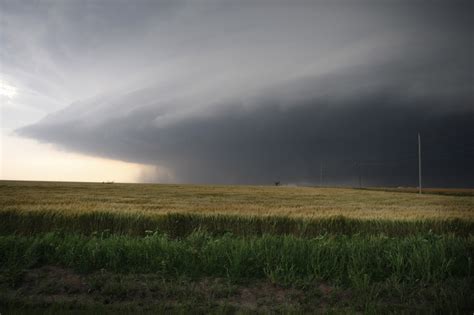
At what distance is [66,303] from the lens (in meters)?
5.64

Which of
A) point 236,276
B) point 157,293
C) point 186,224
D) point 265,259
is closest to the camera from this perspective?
point 157,293

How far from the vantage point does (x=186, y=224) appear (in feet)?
42.4

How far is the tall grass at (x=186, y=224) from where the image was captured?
12594 mm

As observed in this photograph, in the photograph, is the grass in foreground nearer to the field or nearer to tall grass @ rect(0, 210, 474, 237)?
the field

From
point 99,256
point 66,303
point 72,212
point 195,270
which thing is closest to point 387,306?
point 195,270

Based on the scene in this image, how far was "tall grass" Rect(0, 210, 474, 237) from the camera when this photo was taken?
41.3 ft

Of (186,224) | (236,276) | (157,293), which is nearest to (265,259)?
(236,276)

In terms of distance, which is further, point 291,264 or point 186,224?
point 186,224

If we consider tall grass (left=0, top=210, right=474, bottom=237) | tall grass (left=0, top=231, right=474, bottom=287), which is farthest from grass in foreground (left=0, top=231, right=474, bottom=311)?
tall grass (left=0, top=210, right=474, bottom=237)

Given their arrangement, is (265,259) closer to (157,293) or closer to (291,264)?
(291,264)

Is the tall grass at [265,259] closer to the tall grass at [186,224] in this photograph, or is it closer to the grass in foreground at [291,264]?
the grass in foreground at [291,264]

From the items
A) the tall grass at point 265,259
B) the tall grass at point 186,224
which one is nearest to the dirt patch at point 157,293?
the tall grass at point 265,259

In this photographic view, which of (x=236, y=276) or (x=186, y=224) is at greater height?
(x=186, y=224)

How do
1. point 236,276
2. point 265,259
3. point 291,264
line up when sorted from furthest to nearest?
1. point 265,259
2. point 291,264
3. point 236,276
